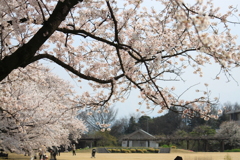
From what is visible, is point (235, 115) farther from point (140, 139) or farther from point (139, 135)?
point (140, 139)

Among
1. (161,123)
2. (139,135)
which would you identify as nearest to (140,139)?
(139,135)

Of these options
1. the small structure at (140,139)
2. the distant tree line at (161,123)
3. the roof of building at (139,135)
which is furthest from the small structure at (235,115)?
the roof of building at (139,135)

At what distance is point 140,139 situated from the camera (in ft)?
142

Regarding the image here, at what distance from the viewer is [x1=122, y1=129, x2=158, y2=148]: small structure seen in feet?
142

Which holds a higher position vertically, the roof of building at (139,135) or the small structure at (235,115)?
Answer: the small structure at (235,115)

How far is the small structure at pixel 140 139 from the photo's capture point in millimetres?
43266

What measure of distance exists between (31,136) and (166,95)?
6874mm

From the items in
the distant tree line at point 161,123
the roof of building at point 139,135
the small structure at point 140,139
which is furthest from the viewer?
the distant tree line at point 161,123

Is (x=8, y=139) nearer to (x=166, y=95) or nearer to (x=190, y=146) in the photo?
(x=166, y=95)

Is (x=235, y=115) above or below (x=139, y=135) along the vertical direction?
above

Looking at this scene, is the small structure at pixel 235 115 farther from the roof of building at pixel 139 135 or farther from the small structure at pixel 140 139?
the roof of building at pixel 139 135

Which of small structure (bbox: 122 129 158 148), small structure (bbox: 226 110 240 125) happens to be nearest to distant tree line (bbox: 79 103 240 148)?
small structure (bbox: 226 110 240 125)

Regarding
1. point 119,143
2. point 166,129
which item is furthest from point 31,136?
point 166,129

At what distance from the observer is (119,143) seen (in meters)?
48.2
